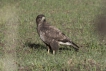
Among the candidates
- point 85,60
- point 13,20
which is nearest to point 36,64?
point 85,60

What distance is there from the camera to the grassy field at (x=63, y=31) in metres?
8.04

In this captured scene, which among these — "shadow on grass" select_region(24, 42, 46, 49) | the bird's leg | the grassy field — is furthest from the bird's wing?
"shadow on grass" select_region(24, 42, 46, 49)

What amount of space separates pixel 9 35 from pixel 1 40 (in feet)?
3.87

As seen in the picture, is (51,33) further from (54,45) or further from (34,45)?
(34,45)

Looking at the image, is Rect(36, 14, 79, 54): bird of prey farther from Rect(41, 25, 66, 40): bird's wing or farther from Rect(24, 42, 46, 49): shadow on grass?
Rect(24, 42, 46, 49): shadow on grass

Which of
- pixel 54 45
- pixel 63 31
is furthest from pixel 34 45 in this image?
pixel 63 31

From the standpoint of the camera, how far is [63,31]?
14.7m

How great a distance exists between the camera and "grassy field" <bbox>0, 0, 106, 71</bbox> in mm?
8039

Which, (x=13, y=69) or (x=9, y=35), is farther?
(x=9, y=35)

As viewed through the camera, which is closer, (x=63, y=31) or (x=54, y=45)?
(x=54, y=45)

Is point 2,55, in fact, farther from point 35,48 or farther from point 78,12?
point 78,12

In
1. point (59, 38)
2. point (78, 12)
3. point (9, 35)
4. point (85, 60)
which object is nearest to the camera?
point (85, 60)

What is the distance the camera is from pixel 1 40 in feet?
41.1

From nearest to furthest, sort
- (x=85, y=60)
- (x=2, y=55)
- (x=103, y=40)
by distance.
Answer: (x=85, y=60) → (x=2, y=55) → (x=103, y=40)
